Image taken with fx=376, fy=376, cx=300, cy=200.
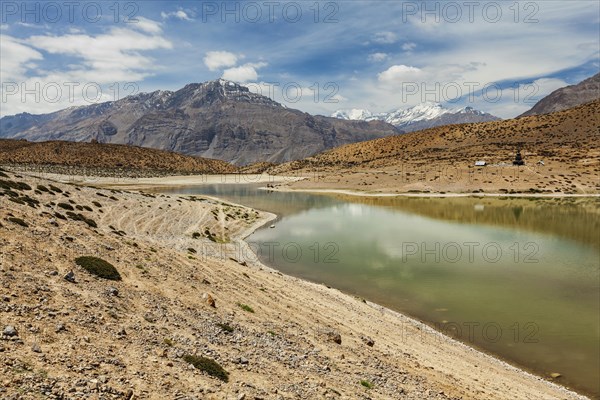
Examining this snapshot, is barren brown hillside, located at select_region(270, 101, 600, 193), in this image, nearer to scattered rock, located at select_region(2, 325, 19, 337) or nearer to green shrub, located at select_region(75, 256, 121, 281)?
green shrub, located at select_region(75, 256, 121, 281)

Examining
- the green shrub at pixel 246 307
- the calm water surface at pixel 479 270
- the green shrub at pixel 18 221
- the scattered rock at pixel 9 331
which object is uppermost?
the green shrub at pixel 18 221

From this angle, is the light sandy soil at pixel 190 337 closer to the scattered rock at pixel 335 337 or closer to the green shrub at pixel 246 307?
the scattered rock at pixel 335 337

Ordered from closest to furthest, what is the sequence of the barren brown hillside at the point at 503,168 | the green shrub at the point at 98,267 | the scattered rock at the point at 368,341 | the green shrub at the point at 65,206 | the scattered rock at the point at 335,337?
the green shrub at the point at 98,267 → the scattered rock at the point at 335,337 → the scattered rock at the point at 368,341 → the green shrub at the point at 65,206 → the barren brown hillside at the point at 503,168

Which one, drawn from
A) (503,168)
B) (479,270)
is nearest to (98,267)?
(479,270)

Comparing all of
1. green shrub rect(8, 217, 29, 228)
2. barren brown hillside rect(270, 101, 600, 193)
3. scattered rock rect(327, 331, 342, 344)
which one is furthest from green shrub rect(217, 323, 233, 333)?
barren brown hillside rect(270, 101, 600, 193)

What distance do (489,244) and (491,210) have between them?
42.0 metres

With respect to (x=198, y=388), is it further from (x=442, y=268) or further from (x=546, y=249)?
(x=546, y=249)

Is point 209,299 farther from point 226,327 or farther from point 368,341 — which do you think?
point 368,341

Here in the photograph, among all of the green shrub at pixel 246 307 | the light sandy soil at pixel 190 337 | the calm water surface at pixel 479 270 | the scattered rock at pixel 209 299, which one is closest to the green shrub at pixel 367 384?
the light sandy soil at pixel 190 337

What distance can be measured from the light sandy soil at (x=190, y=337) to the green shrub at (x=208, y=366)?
26 cm

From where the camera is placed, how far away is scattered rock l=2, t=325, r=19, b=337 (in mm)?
11461

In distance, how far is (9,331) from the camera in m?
11.5

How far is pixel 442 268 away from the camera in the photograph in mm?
39312

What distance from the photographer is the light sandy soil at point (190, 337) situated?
1146 cm
